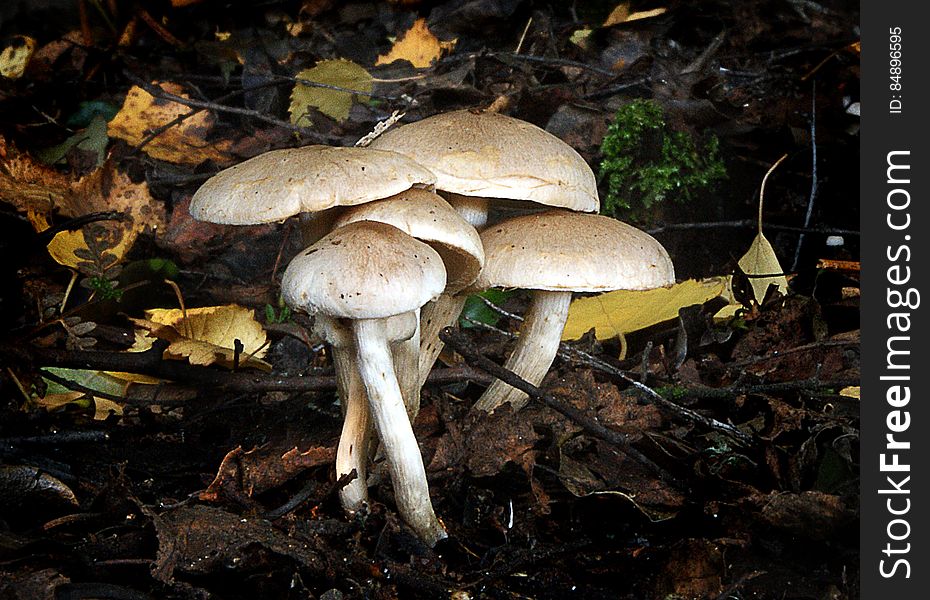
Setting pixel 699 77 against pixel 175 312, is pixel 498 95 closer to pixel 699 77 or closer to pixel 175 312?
pixel 699 77

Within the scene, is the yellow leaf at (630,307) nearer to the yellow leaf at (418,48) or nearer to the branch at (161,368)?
the branch at (161,368)

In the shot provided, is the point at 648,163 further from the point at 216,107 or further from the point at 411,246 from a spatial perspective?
the point at 216,107

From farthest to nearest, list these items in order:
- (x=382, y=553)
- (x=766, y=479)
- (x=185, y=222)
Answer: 1. (x=185, y=222)
2. (x=766, y=479)
3. (x=382, y=553)

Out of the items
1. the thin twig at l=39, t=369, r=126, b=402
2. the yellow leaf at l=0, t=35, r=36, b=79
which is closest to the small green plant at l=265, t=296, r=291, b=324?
the thin twig at l=39, t=369, r=126, b=402

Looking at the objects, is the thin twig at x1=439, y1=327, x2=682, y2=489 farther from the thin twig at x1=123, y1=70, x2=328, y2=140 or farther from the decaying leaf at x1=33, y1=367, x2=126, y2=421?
the thin twig at x1=123, y1=70, x2=328, y2=140

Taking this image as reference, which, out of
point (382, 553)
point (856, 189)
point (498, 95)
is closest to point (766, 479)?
point (382, 553)

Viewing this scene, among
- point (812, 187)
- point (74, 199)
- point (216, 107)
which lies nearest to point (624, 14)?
point (812, 187)

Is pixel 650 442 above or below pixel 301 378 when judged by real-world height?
below
